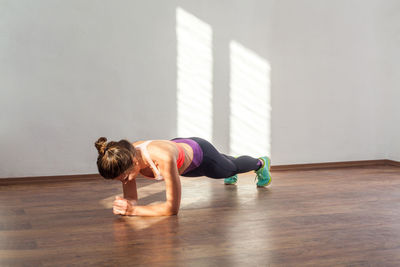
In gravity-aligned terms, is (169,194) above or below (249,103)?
below

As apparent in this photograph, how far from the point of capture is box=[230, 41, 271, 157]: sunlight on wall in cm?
408

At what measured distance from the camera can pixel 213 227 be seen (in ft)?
7.24

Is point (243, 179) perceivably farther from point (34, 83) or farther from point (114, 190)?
point (34, 83)

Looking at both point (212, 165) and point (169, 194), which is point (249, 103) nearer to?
point (212, 165)

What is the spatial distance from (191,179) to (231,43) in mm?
1261

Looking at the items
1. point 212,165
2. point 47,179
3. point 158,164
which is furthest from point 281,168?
point 158,164

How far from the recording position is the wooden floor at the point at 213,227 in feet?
5.75

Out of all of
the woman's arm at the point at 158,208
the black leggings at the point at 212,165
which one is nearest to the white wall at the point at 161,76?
the black leggings at the point at 212,165

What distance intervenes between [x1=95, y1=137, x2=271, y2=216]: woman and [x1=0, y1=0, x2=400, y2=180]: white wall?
1.20m

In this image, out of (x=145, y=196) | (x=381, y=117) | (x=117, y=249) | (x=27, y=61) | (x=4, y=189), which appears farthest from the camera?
(x=381, y=117)

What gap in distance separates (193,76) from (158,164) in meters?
1.78

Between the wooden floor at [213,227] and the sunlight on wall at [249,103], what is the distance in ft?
2.57

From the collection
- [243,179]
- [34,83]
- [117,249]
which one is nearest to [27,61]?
[34,83]

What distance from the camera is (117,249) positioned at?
1862 millimetres
